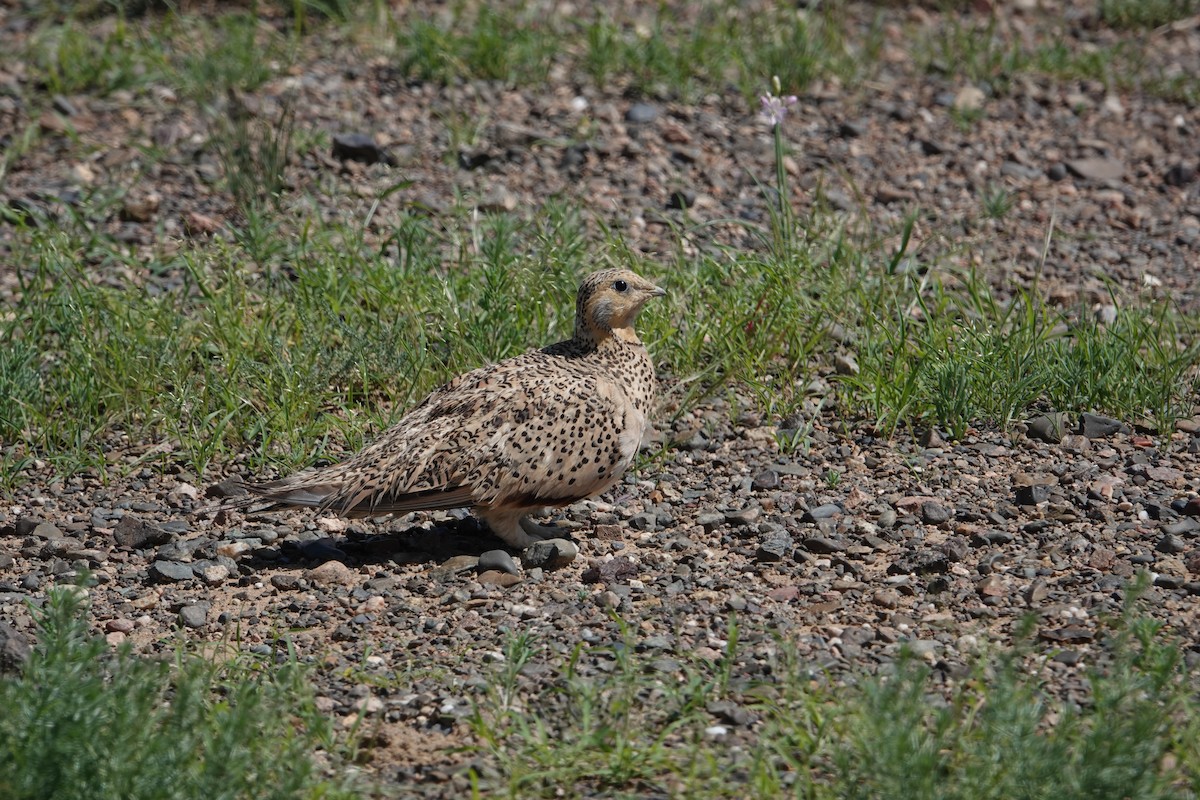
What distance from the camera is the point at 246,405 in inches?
240

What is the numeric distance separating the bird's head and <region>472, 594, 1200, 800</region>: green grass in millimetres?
1346

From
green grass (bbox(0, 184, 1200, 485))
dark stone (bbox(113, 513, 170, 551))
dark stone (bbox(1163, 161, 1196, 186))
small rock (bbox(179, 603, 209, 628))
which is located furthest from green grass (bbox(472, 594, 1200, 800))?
dark stone (bbox(1163, 161, 1196, 186))

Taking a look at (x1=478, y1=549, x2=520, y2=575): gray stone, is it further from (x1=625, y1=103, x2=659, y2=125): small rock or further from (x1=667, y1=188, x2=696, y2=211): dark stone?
(x1=625, y1=103, x2=659, y2=125): small rock

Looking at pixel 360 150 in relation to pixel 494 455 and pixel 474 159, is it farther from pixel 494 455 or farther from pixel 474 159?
pixel 494 455

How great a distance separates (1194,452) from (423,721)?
319 cm

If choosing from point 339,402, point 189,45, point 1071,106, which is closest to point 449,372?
point 339,402

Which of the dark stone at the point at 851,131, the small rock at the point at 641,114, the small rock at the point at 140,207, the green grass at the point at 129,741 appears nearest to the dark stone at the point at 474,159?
the small rock at the point at 641,114

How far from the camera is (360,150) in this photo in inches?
309

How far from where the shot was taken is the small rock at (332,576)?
5.07 metres

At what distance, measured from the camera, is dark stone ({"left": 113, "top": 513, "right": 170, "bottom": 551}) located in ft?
17.6

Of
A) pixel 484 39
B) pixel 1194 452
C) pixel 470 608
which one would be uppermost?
pixel 484 39

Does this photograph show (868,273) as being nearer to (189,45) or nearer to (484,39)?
(484,39)

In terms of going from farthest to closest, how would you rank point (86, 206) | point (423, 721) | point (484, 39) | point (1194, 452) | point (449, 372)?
point (484, 39), point (86, 206), point (449, 372), point (1194, 452), point (423, 721)

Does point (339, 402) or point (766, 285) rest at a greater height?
point (766, 285)
